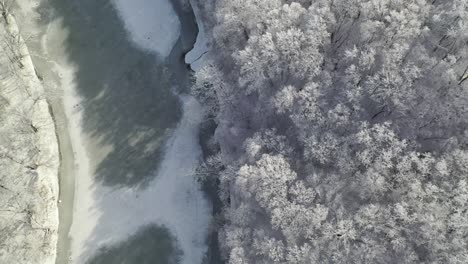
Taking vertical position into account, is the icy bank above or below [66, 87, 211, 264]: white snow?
above

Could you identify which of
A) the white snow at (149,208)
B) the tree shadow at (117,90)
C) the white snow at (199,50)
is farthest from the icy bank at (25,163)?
the white snow at (199,50)

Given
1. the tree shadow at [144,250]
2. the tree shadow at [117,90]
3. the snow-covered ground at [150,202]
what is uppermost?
the tree shadow at [117,90]

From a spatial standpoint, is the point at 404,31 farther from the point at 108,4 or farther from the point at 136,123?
the point at 108,4

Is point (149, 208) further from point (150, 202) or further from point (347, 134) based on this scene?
point (347, 134)

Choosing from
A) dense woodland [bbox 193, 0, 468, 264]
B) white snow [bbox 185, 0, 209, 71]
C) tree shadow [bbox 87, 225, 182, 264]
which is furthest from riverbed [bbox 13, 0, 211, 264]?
dense woodland [bbox 193, 0, 468, 264]

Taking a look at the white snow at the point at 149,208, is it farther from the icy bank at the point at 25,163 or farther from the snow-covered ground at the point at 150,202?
the icy bank at the point at 25,163

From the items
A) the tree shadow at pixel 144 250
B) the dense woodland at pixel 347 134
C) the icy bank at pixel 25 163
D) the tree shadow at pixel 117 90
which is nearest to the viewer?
the dense woodland at pixel 347 134

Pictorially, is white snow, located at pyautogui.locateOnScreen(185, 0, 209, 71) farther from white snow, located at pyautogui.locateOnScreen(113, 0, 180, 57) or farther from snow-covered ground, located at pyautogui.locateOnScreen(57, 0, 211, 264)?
snow-covered ground, located at pyautogui.locateOnScreen(57, 0, 211, 264)

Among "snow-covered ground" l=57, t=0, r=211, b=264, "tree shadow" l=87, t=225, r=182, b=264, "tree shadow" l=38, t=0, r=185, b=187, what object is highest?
"tree shadow" l=38, t=0, r=185, b=187
